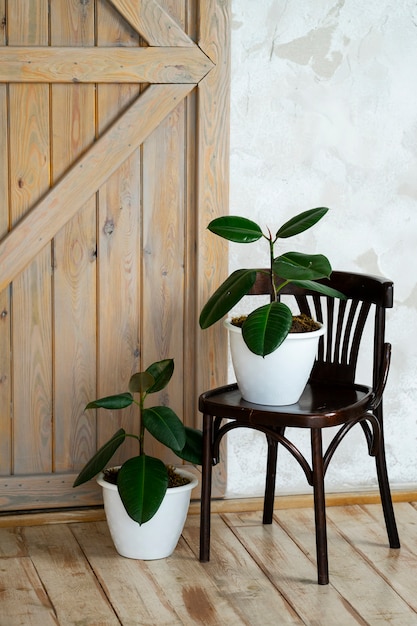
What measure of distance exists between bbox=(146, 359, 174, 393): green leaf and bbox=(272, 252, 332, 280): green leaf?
47cm

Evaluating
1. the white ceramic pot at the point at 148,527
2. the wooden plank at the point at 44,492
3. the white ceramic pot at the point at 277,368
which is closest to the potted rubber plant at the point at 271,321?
the white ceramic pot at the point at 277,368

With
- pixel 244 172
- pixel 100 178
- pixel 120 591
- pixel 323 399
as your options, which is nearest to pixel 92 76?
pixel 100 178

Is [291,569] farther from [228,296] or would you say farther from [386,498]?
[228,296]

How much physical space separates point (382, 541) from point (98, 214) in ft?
4.42

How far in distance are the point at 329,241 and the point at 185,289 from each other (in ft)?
1.67

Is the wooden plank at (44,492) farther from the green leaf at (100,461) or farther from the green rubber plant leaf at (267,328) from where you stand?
the green rubber plant leaf at (267,328)

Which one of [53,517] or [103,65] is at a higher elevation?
[103,65]

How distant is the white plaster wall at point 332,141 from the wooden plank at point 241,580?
0.30m

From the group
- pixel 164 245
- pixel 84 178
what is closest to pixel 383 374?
pixel 164 245

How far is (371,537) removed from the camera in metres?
2.86

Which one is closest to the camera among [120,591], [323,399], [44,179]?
[120,591]

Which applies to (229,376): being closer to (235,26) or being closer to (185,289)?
(185,289)

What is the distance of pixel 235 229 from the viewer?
8.32 ft

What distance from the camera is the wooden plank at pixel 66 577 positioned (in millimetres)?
2312
